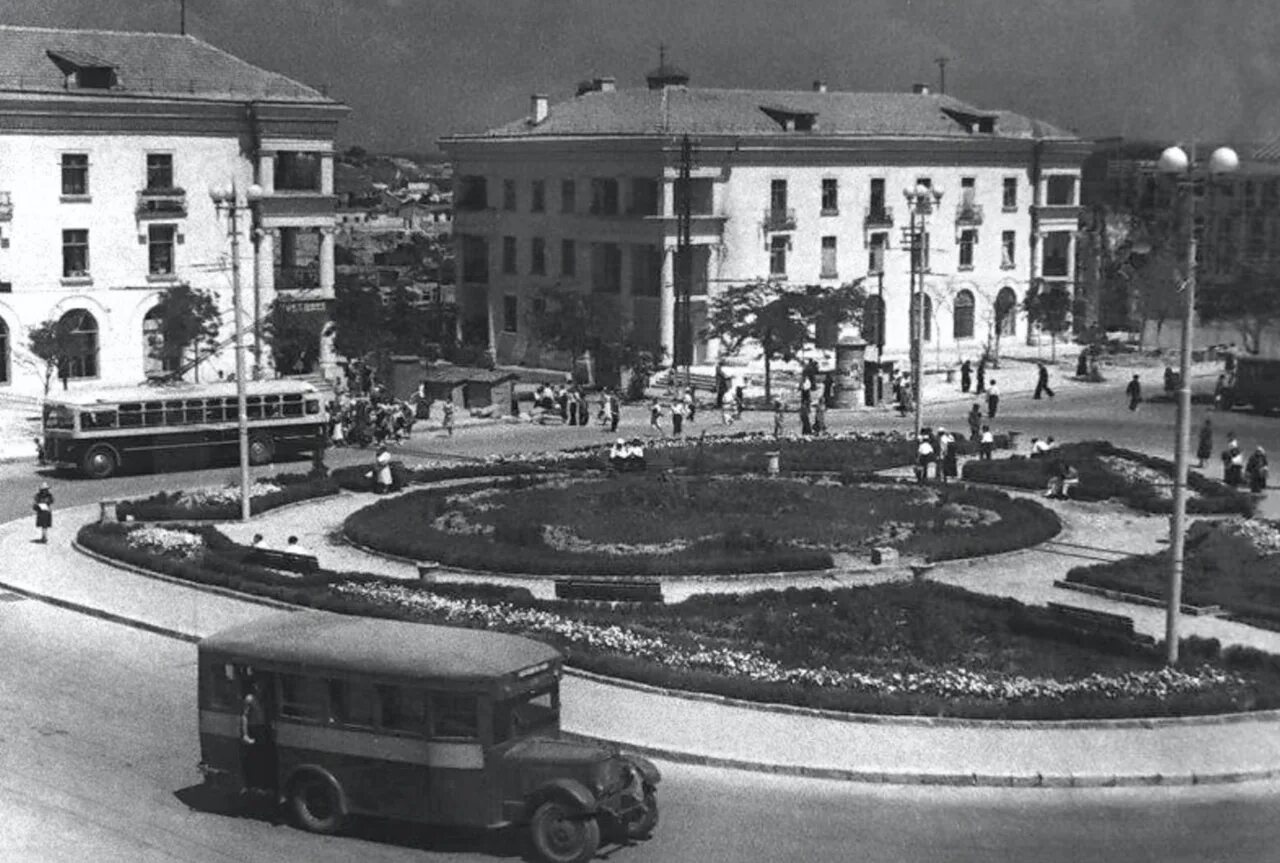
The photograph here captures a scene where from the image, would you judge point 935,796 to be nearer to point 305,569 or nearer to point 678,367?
point 305,569

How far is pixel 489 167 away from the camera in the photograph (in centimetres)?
9081

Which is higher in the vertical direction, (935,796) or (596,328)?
(596,328)

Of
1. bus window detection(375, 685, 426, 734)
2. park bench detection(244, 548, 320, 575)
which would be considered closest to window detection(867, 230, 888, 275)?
park bench detection(244, 548, 320, 575)

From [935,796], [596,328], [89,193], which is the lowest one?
[935,796]

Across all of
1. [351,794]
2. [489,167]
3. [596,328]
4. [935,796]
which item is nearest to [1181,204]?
[935,796]

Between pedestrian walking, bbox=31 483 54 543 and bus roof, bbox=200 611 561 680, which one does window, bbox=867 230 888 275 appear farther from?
bus roof, bbox=200 611 561 680

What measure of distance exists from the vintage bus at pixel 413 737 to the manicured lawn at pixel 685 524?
1494 cm

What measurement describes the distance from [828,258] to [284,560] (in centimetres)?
5430

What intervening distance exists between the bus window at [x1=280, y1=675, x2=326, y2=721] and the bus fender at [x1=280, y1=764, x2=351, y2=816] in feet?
1.87

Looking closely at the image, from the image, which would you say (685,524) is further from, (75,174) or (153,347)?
(75,174)

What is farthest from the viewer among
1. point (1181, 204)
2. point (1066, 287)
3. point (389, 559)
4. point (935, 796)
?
point (1066, 287)

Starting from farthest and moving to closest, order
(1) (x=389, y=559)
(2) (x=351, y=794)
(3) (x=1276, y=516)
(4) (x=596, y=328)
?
(4) (x=596, y=328) → (3) (x=1276, y=516) → (1) (x=389, y=559) → (2) (x=351, y=794)

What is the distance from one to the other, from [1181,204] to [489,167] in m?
67.1

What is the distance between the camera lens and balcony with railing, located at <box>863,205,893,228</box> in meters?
88.1
